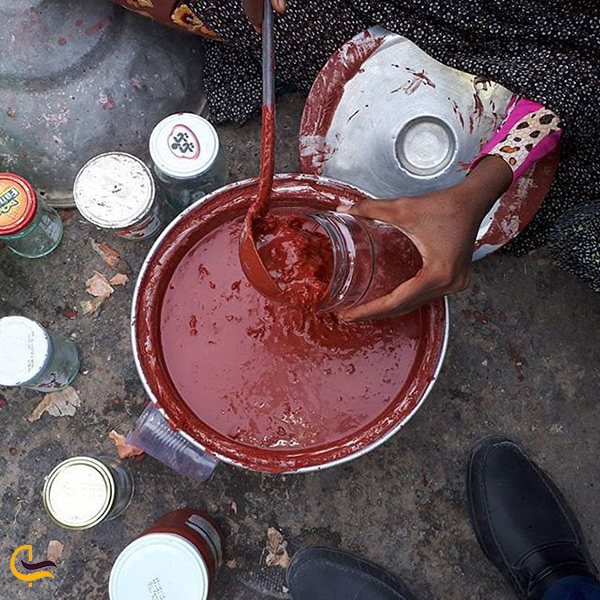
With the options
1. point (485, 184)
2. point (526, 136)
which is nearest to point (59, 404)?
point (485, 184)

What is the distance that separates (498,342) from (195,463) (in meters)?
1.08

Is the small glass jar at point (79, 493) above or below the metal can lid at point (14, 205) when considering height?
below

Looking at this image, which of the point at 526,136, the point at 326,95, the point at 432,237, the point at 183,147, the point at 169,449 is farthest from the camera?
the point at 169,449

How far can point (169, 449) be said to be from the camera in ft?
6.73

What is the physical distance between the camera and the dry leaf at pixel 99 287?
7.16 ft

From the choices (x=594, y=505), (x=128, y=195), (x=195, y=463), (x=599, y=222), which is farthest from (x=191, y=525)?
(x=599, y=222)

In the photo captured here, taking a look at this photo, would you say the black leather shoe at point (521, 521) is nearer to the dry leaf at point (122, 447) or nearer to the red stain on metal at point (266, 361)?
the red stain on metal at point (266, 361)

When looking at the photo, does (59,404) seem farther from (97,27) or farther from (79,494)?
(97,27)

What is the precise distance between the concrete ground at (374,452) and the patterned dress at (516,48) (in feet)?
1.18

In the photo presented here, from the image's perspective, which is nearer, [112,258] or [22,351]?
[22,351]

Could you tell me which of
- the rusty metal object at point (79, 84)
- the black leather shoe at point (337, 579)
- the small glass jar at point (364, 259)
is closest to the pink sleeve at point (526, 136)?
the small glass jar at point (364, 259)

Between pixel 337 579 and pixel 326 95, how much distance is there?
1.51 meters

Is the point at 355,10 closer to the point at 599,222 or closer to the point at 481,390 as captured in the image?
the point at 599,222

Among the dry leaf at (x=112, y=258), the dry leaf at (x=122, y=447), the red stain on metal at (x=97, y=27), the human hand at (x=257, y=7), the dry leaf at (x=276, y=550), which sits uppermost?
the human hand at (x=257, y=7)
